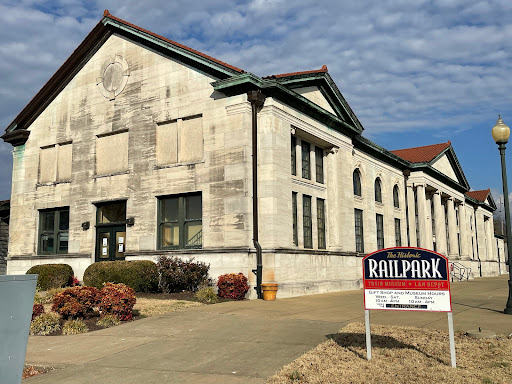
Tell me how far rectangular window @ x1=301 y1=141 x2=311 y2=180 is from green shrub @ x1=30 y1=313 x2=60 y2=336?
46.3 feet

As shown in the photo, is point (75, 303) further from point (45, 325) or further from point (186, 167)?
point (186, 167)

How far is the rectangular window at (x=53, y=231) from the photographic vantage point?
24.7 metres

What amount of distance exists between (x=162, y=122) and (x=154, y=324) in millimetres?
11954

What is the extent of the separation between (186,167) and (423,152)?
26727mm

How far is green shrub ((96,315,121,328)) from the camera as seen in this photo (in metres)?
12.1

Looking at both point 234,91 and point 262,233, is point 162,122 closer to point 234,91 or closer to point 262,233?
point 234,91

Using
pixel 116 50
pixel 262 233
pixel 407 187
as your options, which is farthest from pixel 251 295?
pixel 407 187

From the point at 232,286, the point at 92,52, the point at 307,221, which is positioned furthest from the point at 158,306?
the point at 92,52

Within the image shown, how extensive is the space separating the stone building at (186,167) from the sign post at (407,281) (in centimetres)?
1054

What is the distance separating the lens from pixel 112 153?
23.4 meters

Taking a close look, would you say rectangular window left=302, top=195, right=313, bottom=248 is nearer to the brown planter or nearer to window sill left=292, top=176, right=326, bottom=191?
window sill left=292, top=176, right=326, bottom=191

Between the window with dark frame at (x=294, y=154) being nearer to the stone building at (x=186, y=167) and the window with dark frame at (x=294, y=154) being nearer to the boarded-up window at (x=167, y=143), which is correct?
the stone building at (x=186, y=167)

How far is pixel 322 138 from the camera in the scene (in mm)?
23828

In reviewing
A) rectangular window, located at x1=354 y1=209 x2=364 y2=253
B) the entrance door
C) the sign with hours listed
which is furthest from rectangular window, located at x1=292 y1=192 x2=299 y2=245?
the sign with hours listed
